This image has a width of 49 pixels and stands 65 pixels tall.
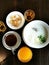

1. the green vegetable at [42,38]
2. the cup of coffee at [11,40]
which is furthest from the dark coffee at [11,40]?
the green vegetable at [42,38]

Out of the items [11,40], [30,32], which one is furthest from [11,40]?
[30,32]

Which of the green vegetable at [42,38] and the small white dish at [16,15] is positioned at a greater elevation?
the small white dish at [16,15]

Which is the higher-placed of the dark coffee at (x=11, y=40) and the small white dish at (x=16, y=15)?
the small white dish at (x=16, y=15)

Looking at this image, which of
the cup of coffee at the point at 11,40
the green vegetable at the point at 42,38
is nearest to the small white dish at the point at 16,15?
the cup of coffee at the point at 11,40

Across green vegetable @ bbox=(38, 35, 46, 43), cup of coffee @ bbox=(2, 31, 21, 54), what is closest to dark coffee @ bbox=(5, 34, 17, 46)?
cup of coffee @ bbox=(2, 31, 21, 54)

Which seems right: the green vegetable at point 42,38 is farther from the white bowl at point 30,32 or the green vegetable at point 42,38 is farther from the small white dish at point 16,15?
the small white dish at point 16,15

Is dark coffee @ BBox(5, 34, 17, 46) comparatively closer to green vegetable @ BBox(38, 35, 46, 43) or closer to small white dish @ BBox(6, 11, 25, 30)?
small white dish @ BBox(6, 11, 25, 30)

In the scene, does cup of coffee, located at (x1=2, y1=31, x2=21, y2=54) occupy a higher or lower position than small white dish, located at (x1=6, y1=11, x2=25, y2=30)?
lower

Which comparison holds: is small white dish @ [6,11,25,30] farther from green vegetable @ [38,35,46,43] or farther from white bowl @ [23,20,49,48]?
green vegetable @ [38,35,46,43]

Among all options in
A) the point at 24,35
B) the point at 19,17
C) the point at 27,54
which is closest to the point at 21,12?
the point at 19,17
